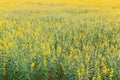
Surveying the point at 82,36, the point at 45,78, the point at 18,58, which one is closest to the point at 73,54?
the point at 45,78

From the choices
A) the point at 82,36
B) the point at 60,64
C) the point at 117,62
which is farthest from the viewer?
the point at 82,36

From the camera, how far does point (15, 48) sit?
598 centimetres

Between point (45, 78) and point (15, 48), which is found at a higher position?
point (15, 48)

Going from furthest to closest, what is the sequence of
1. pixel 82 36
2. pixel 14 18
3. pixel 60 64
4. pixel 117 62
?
pixel 14 18 → pixel 82 36 → pixel 60 64 → pixel 117 62

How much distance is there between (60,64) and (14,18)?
630cm

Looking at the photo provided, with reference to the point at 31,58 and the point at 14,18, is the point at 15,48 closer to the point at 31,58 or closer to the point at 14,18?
the point at 31,58

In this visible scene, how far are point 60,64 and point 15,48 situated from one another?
0.96 meters

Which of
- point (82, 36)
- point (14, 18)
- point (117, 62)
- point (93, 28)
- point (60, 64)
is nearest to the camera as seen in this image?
point (117, 62)

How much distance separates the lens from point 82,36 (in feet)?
26.2

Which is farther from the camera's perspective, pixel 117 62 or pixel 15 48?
pixel 15 48

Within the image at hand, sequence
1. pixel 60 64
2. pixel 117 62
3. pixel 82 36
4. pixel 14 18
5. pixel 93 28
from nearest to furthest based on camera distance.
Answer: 1. pixel 117 62
2. pixel 60 64
3. pixel 82 36
4. pixel 93 28
5. pixel 14 18

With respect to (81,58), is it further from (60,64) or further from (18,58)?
(18,58)

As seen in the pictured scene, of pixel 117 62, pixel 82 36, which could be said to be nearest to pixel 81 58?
pixel 117 62

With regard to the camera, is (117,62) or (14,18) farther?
(14,18)
